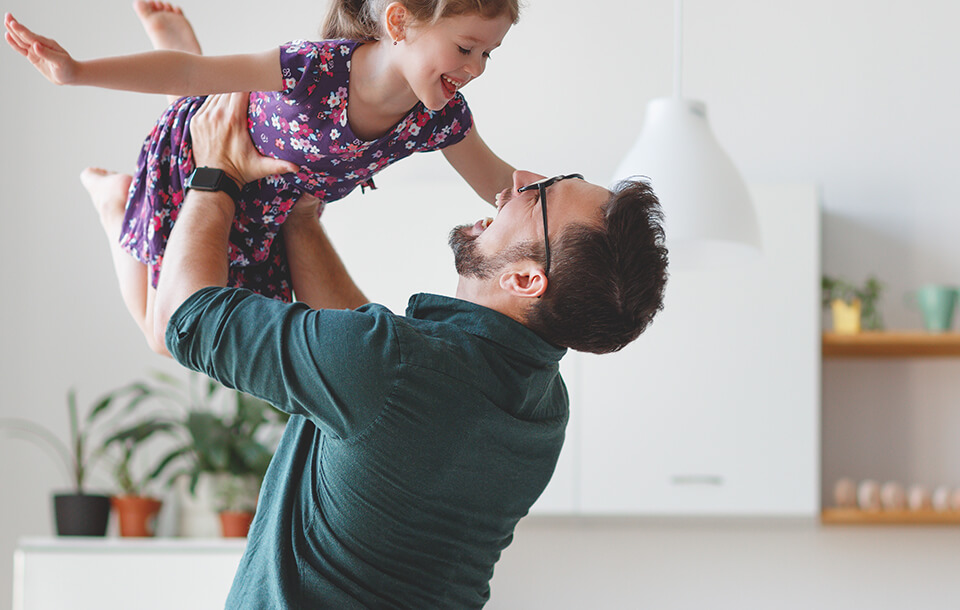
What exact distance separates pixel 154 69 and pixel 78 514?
2.08 metres

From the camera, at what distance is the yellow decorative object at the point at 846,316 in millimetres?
3135

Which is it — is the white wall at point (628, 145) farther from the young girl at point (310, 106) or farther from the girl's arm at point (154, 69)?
the girl's arm at point (154, 69)

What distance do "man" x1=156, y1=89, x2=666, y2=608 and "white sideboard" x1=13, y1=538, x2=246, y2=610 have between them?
152cm

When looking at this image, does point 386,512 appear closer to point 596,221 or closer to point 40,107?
point 596,221

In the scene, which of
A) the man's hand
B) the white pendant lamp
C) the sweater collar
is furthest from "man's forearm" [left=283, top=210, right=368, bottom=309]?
the white pendant lamp

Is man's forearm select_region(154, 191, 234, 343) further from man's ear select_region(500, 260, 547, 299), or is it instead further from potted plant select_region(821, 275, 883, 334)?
potted plant select_region(821, 275, 883, 334)

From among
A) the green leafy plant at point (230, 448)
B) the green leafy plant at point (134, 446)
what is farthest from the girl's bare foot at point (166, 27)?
the green leafy plant at point (134, 446)

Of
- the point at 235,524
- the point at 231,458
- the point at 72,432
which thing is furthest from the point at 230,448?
the point at 72,432

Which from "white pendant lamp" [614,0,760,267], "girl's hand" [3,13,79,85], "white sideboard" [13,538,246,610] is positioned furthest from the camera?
"white sideboard" [13,538,246,610]

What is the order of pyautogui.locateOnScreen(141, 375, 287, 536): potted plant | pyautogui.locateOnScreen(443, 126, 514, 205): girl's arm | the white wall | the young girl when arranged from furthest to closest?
the white wall < pyautogui.locateOnScreen(141, 375, 287, 536): potted plant < pyautogui.locateOnScreen(443, 126, 514, 205): girl's arm < the young girl

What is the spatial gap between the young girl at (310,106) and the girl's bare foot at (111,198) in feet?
0.18

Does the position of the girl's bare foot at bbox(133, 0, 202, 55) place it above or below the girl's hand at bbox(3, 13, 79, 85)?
above

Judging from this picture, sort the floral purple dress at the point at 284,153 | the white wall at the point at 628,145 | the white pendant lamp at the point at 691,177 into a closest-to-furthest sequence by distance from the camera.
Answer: the floral purple dress at the point at 284,153, the white pendant lamp at the point at 691,177, the white wall at the point at 628,145

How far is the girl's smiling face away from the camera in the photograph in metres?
1.32
